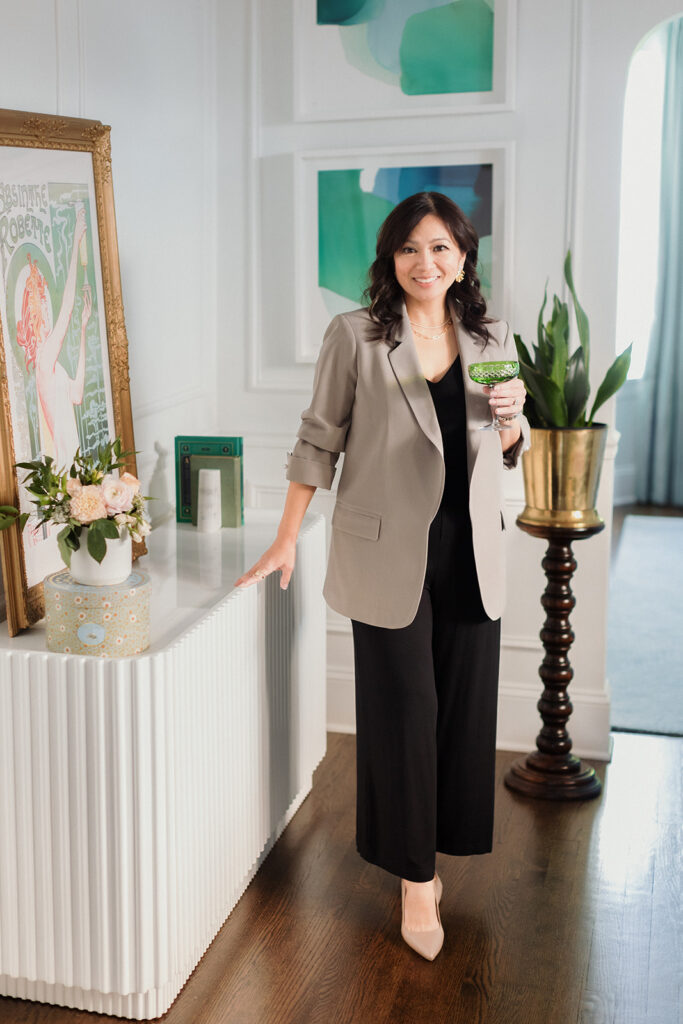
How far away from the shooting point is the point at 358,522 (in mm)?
2312

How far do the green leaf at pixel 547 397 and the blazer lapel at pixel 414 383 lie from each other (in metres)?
0.79

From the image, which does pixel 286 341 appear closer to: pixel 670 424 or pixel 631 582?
pixel 631 582

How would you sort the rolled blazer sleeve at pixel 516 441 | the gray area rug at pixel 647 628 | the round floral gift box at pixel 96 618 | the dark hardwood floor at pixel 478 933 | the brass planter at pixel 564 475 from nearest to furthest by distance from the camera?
the round floral gift box at pixel 96 618
the dark hardwood floor at pixel 478 933
the rolled blazer sleeve at pixel 516 441
the brass planter at pixel 564 475
the gray area rug at pixel 647 628

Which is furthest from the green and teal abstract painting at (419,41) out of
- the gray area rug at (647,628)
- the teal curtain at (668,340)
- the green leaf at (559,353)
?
the teal curtain at (668,340)

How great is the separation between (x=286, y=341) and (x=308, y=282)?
20 centimetres

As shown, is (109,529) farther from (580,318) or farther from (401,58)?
(401,58)

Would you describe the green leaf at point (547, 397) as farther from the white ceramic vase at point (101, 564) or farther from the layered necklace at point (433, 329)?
the white ceramic vase at point (101, 564)

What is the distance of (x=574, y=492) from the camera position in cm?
300

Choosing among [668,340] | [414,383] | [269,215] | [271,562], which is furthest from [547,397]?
[668,340]

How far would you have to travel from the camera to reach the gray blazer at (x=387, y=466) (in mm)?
2256

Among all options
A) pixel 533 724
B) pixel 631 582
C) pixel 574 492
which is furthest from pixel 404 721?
pixel 631 582

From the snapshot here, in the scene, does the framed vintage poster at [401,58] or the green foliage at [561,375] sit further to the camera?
the framed vintage poster at [401,58]

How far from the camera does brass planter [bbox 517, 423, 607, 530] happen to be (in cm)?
296

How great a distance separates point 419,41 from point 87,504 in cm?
201
